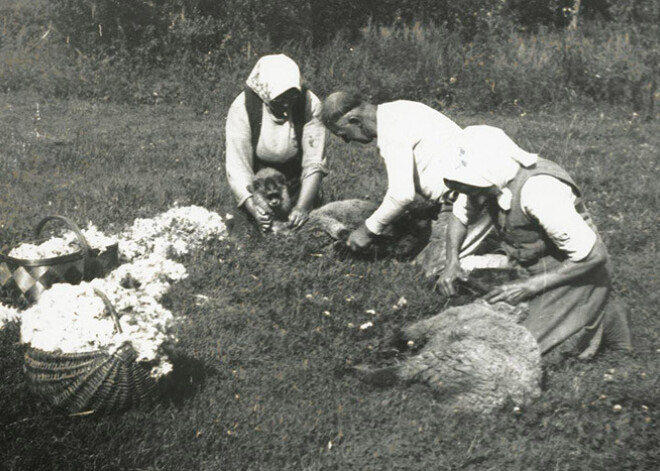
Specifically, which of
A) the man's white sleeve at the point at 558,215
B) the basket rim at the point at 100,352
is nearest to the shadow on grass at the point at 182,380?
the basket rim at the point at 100,352

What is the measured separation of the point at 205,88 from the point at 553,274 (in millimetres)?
9207

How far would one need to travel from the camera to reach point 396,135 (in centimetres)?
613

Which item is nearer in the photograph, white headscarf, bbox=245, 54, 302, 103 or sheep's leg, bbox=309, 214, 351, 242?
white headscarf, bbox=245, 54, 302, 103

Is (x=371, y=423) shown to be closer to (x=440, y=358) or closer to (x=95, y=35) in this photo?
(x=440, y=358)

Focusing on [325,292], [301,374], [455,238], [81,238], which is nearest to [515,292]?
[455,238]

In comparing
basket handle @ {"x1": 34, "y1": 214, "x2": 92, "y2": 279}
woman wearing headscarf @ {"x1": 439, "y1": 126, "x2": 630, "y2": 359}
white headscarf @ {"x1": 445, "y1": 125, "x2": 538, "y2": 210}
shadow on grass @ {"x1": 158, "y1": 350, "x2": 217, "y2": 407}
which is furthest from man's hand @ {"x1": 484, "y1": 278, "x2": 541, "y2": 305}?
basket handle @ {"x1": 34, "y1": 214, "x2": 92, "y2": 279}

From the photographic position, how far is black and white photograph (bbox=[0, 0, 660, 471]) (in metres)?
4.24

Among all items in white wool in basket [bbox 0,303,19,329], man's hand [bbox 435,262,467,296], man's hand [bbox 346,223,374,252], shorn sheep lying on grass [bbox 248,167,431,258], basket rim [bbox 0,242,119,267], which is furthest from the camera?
shorn sheep lying on grass [bbox 248,167,431,258]

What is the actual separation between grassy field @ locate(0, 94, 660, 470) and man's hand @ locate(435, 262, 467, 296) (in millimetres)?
380

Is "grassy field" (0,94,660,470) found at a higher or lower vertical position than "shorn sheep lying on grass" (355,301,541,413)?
lower

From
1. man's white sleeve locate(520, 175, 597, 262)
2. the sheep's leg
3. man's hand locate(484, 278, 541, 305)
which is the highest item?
man's white sleeve locate(520, 175, 597, 262)

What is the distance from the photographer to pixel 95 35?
14094mm

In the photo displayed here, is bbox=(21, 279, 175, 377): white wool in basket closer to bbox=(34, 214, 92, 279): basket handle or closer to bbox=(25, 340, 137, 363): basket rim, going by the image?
bbox=(25, 340, 137, 363): basket rim

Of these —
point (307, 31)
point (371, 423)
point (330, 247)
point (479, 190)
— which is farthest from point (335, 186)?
point (307, 31)
